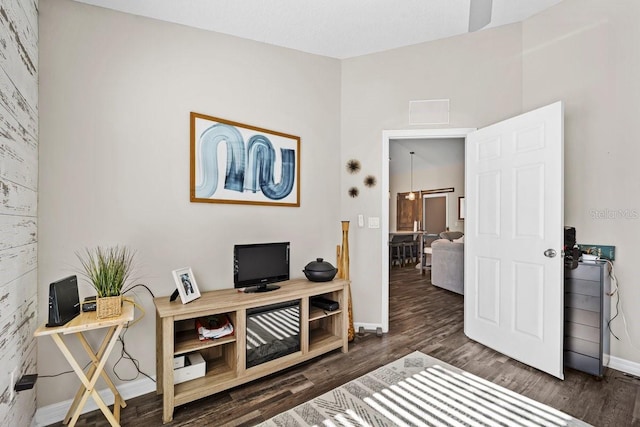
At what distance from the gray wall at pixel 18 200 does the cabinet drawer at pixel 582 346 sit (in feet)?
11.8

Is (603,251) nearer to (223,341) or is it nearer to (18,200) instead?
(223,341)

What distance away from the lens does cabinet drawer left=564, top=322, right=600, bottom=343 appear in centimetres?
235

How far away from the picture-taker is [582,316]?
2420mm

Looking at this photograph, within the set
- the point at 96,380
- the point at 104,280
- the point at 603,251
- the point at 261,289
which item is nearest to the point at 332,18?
the point at 261,289

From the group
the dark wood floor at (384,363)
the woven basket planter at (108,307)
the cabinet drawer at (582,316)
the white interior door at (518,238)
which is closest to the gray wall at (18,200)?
the woven basket planter at (108,307)

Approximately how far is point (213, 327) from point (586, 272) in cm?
289

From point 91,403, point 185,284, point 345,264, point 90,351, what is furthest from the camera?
point 345,264

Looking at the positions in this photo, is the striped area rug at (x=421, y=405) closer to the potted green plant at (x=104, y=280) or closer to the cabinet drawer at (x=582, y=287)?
the cabinet drawer at (x=582, y=287)

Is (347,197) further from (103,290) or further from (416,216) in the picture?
(416,216)

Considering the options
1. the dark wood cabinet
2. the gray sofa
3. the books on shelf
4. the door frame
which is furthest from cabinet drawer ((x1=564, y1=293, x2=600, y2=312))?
the books on shelf

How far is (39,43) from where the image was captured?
1.93 meters

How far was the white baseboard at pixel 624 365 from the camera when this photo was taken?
241cm

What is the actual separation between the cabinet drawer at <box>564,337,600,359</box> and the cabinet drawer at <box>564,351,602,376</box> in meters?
0.03

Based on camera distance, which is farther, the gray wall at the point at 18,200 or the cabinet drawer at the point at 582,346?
the cabinet drawer at the point at 582,346
